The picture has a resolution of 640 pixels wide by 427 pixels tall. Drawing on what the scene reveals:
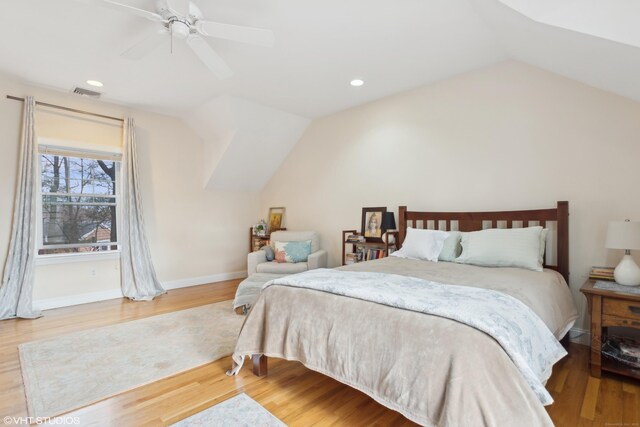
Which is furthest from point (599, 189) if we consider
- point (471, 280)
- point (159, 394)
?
point (159, 394)

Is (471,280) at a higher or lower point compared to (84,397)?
higher

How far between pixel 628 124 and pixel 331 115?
10.9 feet

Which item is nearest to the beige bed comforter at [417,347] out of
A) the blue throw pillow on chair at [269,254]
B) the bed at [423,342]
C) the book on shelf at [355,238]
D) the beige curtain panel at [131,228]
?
the bed at [423,342]

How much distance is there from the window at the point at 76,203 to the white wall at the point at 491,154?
117 inches

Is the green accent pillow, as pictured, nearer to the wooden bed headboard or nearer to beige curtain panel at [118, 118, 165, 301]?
the wooden bed headboard

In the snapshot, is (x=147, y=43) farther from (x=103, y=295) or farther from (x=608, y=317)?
(x=608, y=317)

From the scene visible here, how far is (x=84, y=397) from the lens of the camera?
195 centimetres

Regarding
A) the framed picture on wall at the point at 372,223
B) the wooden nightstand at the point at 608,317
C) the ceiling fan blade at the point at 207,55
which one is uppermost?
the ceiling fan blade at the point at 207,55

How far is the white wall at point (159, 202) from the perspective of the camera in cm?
360

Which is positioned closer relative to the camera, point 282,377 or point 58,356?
point 282,377

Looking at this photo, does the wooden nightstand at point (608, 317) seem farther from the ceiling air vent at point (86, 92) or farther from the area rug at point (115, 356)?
the ceiling air vent at point (86, 92)

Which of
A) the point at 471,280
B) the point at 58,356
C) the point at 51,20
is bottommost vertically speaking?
the point at 58,356

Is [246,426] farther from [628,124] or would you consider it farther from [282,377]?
[628,124]

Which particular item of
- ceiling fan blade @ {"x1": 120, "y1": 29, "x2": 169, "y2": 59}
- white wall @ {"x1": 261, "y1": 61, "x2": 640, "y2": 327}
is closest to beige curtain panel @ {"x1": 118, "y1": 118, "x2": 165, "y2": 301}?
ceiling fan blade @ {"x1": 120, "y1": 29, "x2": 169, "y2": 59}
